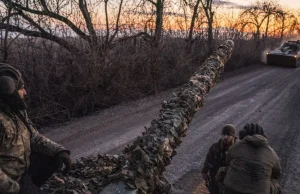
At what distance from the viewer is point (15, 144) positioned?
230 cm

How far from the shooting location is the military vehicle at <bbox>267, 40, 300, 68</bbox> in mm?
23609

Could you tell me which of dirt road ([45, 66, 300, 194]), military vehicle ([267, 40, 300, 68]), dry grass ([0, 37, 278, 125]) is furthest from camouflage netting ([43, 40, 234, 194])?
military vehicle ([267, 40, 300, 68])

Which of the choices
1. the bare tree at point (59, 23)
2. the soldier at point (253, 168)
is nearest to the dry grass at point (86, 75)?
the bare tree at point (59, 23)

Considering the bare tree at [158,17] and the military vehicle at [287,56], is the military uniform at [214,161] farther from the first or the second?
the military vehicle at [287,56]

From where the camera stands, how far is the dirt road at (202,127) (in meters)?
6.41

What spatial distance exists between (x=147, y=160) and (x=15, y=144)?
89cm

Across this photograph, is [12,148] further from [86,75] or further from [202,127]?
[86,75]

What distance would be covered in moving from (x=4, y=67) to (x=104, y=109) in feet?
27.1

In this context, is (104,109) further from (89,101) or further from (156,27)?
(156,27)

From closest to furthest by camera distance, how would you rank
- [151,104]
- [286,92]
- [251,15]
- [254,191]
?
[254,191] < [151,104] < [286,92] < [251,15]

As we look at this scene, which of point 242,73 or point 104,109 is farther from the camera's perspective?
point 242,73

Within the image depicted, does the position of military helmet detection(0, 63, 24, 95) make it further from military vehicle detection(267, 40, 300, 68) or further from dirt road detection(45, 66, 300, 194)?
military vehicle detection(267, 40, 300, 68)

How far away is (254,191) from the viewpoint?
3.51 metres

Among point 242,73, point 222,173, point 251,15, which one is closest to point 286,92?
point 242,73
